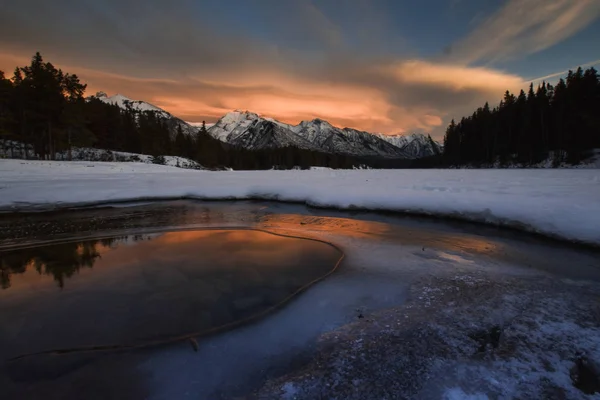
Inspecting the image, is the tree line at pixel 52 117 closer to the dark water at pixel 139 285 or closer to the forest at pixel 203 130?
the forest at pixel 203 130

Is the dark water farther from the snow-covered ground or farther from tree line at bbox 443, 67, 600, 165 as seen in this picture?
tree line at bbox 443, 67, 600, 165

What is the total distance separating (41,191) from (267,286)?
50.1ft

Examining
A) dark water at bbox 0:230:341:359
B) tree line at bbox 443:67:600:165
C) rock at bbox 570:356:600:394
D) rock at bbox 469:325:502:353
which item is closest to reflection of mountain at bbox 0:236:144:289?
dark water at bbox 0:230:341:359

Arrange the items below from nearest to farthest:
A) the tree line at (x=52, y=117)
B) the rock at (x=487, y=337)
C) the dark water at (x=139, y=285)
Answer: the rock at (x=487, y=337) < the dark water at (x=139, y=285) < the tree line at (x=52, y=117)

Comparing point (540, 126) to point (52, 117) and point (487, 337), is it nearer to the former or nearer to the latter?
point (487, 337)

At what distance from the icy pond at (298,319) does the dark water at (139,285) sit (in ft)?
0.08

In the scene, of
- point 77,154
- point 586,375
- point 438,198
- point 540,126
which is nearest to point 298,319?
point 586,375

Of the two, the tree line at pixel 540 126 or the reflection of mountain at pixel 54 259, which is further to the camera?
the tree line at pixel 540 126

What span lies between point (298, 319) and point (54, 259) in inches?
204

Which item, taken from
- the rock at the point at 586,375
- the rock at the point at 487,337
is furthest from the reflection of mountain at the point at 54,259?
the rock at the point at 586,375

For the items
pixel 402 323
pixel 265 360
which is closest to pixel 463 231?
pixel 402 323

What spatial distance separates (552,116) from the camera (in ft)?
158

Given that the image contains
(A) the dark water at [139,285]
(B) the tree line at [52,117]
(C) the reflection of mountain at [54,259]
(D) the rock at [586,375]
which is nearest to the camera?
(D) the rock at [586,375]

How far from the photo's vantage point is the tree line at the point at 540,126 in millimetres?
39781
